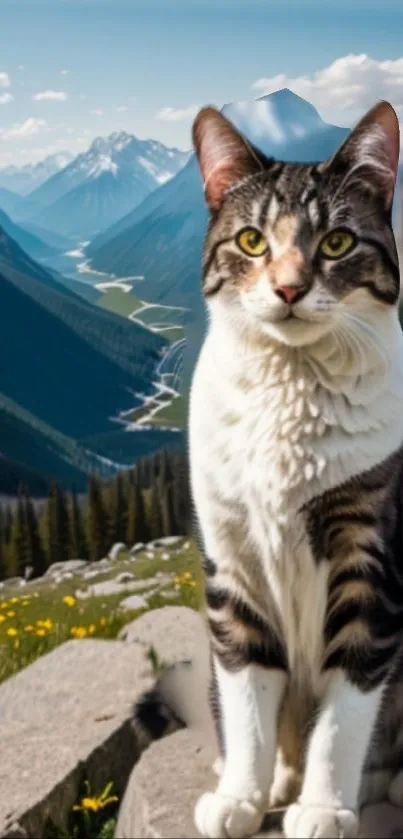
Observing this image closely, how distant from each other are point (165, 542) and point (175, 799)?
5.26ft

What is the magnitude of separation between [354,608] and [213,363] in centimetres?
41

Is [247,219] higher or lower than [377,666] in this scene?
higher

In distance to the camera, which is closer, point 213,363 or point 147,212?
point 213,363

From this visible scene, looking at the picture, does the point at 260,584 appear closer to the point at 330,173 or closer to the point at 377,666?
the point at 377,666

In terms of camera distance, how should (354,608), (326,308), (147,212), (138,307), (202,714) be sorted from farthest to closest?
(138,307), (147,212), (202,714), (354,608), (326,308)

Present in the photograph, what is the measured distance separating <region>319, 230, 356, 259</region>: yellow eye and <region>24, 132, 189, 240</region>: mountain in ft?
4.15

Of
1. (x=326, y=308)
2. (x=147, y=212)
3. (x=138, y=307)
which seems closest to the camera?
(x=326, y=308)

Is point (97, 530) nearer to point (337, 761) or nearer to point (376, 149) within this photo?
point (337, 761)

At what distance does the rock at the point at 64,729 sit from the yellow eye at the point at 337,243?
3.88ft

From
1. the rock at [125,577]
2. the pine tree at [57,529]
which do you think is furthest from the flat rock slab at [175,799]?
the pine tree at [57,529]

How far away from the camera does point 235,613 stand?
5.28 feet


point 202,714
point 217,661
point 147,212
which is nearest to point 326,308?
point 217,661

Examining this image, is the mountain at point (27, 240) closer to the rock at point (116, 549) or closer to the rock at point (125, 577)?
the rock at point (116, 549)

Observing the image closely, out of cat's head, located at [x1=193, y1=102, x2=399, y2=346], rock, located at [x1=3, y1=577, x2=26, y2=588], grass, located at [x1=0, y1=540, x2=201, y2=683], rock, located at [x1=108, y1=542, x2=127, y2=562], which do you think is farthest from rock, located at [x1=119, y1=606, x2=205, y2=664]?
rock, located at [x1=3, y1=577, x2=26, y2=588]
